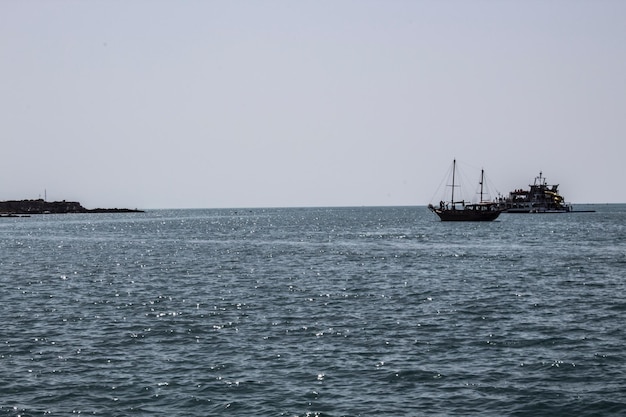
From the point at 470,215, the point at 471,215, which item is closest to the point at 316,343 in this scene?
the point at 471,215

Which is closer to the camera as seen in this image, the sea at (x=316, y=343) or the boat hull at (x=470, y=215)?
the sea at (x=316, y=343)

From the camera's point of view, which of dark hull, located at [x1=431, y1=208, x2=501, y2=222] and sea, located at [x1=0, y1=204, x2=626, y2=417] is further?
dark hull, located at [x1=431, y1=208, x2=501, y2=222]

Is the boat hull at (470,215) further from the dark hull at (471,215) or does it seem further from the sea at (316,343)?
the sea at (316,343)

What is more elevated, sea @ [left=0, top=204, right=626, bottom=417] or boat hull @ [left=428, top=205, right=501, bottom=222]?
boat hull @ [left=428, top=205, right=501, bottom=222]

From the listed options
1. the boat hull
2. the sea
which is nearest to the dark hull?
the boat hull

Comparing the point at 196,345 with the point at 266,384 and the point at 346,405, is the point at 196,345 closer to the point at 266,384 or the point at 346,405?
the point at 266,384

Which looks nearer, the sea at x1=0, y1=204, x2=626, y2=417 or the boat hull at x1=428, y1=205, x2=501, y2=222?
the sea at x1=0, y1=204, x2=626, y2=417

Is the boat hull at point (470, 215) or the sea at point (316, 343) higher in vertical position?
the boat hull at point (470, 215)

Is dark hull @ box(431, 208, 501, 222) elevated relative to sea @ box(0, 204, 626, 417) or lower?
elevated

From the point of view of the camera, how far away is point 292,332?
94.0ft

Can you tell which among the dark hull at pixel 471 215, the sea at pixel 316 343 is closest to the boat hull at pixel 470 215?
the dark hull at pixel 471 215

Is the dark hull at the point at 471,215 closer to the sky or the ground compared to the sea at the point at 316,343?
closer to the sky

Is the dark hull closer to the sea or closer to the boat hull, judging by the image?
the boat hull

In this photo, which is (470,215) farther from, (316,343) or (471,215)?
(316,343)
